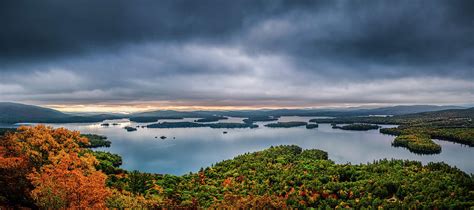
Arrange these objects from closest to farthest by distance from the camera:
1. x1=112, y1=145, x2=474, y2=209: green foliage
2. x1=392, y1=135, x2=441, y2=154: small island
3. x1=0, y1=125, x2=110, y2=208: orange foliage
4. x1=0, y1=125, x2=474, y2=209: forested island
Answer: x1=0, y1=125, x2=110, y2=208: orange foliage, x1=0, y1=125, x2=474, y2=209: forested island, x1=112, y1=145, x2=474, y2=209: green foliage, x1=392, y1=135, x2=441, y2=154: small island

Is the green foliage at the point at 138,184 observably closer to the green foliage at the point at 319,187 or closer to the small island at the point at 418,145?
the green foliage at the point at 319,187

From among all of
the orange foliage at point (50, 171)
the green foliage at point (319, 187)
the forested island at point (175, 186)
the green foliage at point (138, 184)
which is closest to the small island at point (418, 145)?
the green foliage at point (319, 187)

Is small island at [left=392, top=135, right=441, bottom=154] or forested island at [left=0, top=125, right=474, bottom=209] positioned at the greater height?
forested island at [left=0, top=125, right=474, bottom=209]

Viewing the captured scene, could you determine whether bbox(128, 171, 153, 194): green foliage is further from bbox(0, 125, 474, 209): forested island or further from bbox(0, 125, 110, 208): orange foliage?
bbox(0, 125, 110, 208): orange foliage

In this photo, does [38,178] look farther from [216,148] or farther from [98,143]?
[98,143]

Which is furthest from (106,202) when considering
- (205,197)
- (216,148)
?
(216,148)

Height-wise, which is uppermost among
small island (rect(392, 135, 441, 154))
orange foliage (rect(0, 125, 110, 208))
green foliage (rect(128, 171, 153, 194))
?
orange foliage (rect(0, 125, 110, 208))

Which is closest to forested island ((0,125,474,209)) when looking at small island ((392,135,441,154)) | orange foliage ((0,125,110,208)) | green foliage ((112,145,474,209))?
orange foliage ((0,125,110,208))
